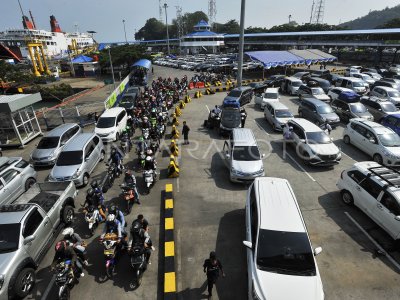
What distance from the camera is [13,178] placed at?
39.0ft

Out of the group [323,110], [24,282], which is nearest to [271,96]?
[323,110]

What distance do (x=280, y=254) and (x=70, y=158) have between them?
11.0 m

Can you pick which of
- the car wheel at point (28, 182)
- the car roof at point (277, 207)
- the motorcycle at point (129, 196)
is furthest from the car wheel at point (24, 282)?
the car roof at point (277, 207)

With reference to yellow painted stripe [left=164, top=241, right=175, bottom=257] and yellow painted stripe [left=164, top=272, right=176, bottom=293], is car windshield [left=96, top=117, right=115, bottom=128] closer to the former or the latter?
yellow painted stripe [left=164, top=241, right=175, bottom=257]

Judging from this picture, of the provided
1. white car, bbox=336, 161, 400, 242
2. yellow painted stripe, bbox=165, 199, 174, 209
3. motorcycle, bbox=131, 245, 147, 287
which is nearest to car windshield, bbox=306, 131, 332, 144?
white car, bbox=336, 161, 400, 242

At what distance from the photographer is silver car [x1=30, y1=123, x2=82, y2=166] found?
14536mm

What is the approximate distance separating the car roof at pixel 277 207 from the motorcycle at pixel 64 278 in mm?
5604

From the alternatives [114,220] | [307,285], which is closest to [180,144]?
[114,220]

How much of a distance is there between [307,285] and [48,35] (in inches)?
5841

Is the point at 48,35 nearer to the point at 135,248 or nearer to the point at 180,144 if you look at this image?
the point at 180,144

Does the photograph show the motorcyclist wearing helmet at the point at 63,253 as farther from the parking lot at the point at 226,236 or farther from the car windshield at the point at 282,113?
the car windshield at the point at 282,113

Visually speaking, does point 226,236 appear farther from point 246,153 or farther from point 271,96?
point 271,96

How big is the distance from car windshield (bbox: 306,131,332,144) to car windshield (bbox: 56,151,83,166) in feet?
41.6

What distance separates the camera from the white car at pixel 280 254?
6.23 metres
